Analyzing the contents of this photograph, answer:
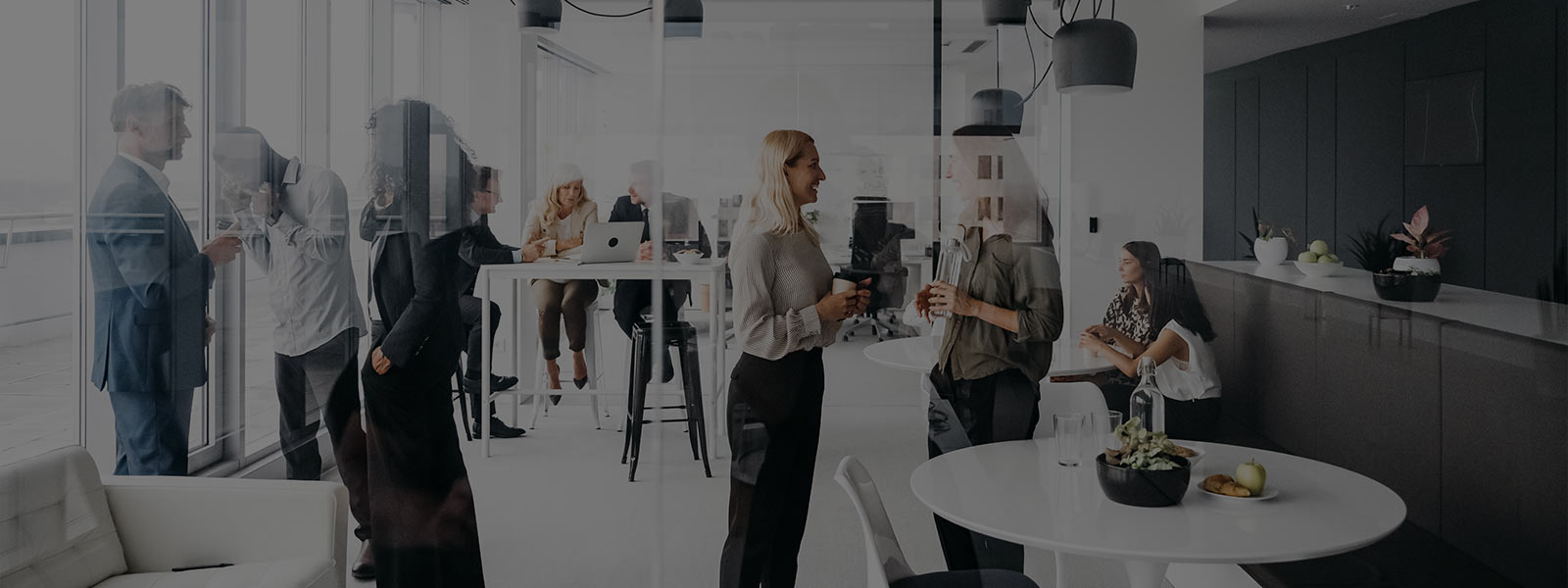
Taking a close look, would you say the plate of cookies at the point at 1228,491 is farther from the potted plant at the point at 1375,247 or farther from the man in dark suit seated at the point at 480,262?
the man in dark suit seated at the point at 480,262

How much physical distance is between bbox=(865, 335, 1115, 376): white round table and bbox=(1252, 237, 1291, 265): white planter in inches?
16.8

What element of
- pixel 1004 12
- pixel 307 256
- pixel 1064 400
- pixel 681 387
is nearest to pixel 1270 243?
pixel 1064 400

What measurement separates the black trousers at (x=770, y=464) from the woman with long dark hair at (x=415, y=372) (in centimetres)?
76

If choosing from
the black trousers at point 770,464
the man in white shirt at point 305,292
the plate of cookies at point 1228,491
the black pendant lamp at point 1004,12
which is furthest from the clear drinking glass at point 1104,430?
the man in white shirt at point 305,292

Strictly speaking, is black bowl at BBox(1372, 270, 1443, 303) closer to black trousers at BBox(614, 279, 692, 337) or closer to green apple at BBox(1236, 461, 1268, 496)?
green apple at BBox(1236, 461, 1268, 496)

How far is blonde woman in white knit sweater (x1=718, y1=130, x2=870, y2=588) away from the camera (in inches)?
100

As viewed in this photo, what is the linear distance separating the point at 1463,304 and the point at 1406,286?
113 millimetres

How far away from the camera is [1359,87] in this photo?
2.41m

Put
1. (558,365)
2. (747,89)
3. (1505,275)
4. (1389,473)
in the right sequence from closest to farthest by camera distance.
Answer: (1505,275)
(1389,473)
(747,89)
(558,365)

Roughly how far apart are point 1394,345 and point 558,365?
201 cm

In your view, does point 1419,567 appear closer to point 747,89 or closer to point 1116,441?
point 1116,441

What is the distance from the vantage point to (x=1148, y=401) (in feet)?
8.38

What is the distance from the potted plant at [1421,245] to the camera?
2293 millimetres

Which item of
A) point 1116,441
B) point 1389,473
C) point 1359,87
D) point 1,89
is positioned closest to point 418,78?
point 1,89
